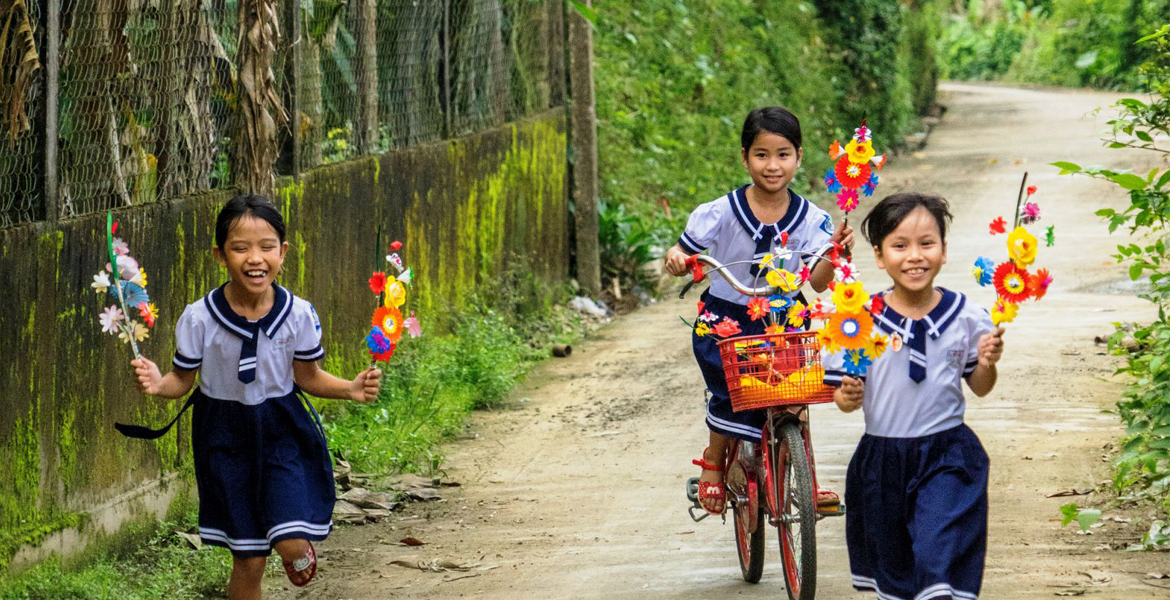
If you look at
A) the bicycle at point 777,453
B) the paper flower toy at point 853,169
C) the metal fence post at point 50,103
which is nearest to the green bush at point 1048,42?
the bicycle at point 777,453

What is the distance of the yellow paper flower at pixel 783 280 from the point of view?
5043 millimetres

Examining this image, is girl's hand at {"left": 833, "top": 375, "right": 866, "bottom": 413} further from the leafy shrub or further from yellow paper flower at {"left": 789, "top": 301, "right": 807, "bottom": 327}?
the leafy shrub

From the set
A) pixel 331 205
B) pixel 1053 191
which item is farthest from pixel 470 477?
pixel 1053 191

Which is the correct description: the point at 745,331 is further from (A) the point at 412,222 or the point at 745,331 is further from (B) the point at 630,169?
(B) the point at 630,169

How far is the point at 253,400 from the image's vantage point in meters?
4.58

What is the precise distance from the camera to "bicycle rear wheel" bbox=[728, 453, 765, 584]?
5520mm

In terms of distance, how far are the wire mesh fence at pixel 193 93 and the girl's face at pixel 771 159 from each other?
106 inches

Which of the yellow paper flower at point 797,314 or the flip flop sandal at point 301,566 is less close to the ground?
the yellow paper flower at point 797,314

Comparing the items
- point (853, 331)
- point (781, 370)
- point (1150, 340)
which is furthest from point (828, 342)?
point (1150, 340)

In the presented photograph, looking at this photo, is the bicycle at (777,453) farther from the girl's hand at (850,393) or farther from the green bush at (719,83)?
the green bush at (719,83)

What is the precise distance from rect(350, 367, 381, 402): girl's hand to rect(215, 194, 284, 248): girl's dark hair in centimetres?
52

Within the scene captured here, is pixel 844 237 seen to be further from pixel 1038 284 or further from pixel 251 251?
pixel 251 251

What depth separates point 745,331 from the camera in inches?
216

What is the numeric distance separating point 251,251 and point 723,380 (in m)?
1.91
